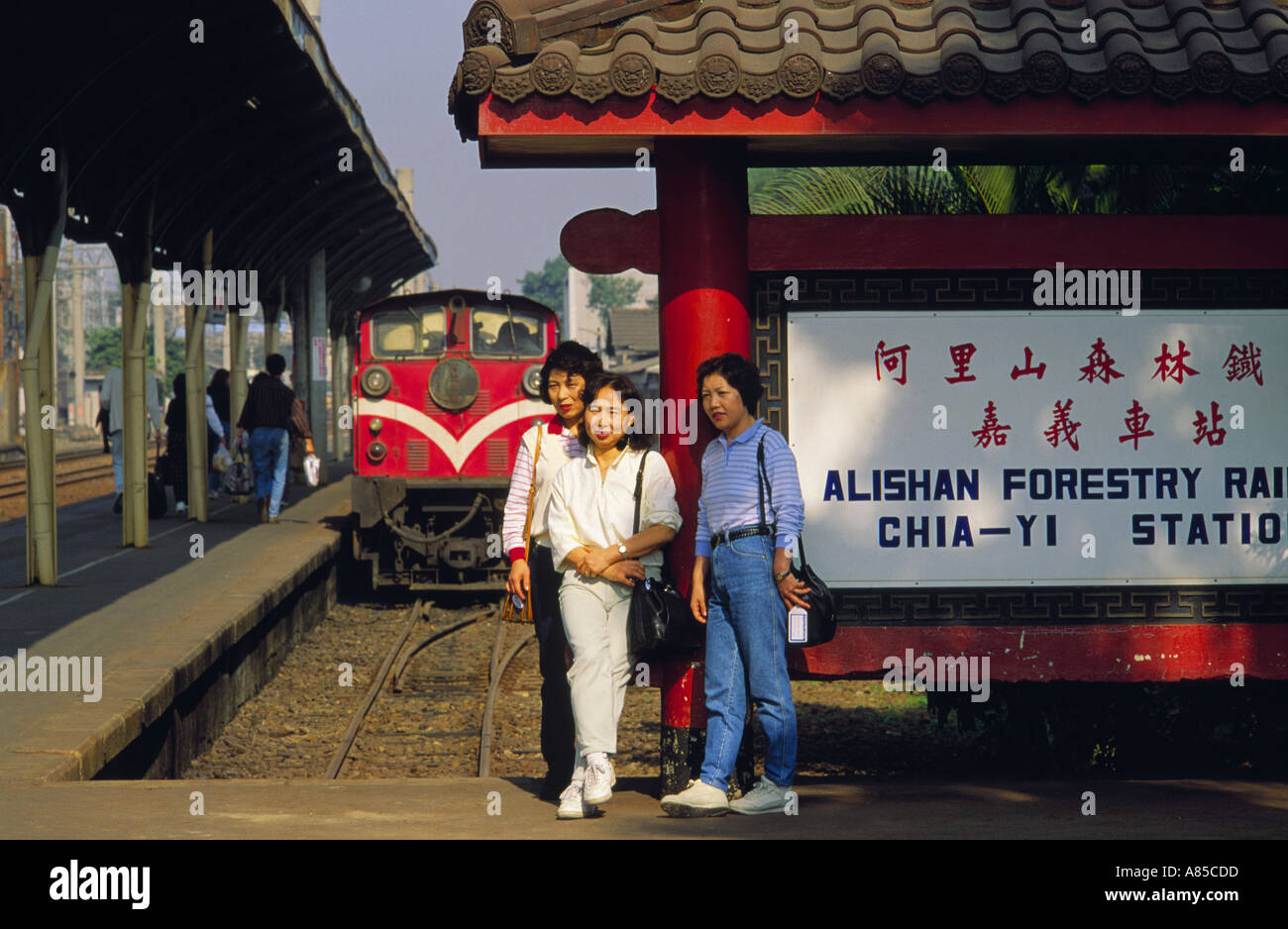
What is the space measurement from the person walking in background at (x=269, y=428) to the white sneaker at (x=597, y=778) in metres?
10.5

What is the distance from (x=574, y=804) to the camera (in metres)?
5.39

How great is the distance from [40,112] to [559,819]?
660 centimetres

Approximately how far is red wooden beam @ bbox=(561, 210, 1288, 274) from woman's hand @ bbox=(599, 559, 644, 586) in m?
1.18

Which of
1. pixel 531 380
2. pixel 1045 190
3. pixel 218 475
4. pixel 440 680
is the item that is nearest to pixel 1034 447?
pixel 1045 190

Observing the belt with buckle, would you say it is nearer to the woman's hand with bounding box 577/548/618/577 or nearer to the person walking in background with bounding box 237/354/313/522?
the woman's hand with bounding box 577/548/618/577

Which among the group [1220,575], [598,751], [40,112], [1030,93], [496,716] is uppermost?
[40,112]

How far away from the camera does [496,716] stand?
33.7 feet

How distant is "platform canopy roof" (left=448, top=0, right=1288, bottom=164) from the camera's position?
17.5 ft

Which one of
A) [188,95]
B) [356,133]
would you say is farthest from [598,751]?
[356,133]

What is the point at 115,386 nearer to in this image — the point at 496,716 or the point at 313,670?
the point at 313,670

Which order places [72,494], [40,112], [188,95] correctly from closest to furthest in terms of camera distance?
[40,112] < [188,95] < [72,494]

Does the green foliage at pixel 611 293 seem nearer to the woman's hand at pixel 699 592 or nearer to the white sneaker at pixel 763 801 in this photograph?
the woman's hand at pixel 699 592

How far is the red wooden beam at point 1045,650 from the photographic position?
19.5 feet
